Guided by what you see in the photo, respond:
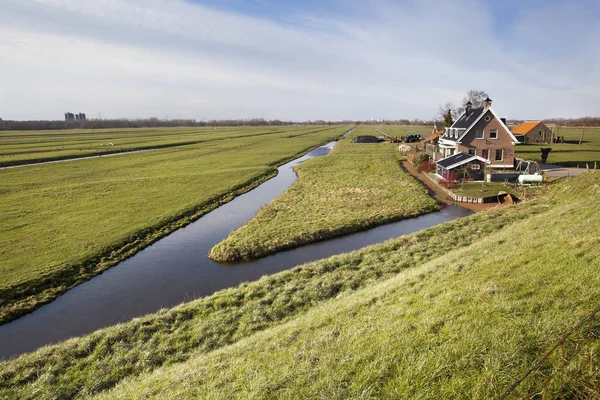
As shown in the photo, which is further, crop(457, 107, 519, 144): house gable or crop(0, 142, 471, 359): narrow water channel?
crop(457, 107, 519, 144): house gable

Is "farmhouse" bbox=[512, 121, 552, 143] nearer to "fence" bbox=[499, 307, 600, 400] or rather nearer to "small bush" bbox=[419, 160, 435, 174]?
"small bush" bbox=[419, 160, 435, 174]

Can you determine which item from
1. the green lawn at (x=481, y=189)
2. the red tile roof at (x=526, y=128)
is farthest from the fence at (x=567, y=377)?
the red tile roof at (x=526, y=128)

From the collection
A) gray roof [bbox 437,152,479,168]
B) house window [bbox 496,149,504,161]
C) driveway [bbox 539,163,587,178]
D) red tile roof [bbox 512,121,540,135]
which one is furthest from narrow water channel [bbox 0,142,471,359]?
red tile roof [bbox 512,121,540,135]

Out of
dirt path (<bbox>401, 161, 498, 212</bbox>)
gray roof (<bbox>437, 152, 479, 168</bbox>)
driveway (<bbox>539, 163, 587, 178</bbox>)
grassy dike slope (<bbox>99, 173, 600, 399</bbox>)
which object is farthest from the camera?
gray roof (<bbox>437, 152, 479, 168</bbox>)

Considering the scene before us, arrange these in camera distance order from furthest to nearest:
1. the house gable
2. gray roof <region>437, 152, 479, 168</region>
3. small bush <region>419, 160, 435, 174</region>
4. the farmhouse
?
the farmhouse, small bush <region>419, 160, 435, 174</region>, the house gable, gray roof <region>437, 152, 479, 168</region>

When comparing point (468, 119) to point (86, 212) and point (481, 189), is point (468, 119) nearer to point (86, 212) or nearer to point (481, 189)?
point (481, 189)

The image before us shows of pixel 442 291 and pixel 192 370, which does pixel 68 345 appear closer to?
pixel 192 370

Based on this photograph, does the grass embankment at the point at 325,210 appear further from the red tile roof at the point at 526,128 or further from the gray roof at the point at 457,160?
the red tile roof at the point at 526,128
